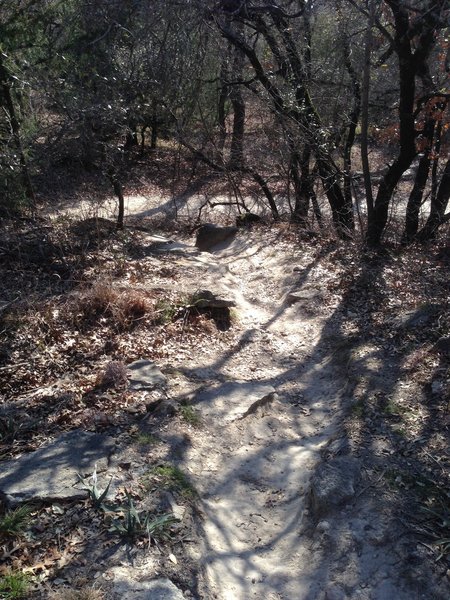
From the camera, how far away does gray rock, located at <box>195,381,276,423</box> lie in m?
5.86

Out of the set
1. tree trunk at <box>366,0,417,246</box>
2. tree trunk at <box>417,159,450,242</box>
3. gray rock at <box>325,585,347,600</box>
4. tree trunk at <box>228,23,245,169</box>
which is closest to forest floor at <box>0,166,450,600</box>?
gray rock at <box>325,585,347,600</box>

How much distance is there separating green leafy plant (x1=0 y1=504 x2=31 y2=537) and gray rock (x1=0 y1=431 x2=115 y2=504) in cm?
14

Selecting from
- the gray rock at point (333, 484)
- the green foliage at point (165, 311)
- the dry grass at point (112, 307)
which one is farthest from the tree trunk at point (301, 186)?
the gray rock at point (333, 484)

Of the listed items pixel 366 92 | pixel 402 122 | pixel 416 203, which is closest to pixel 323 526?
pixel 402 122

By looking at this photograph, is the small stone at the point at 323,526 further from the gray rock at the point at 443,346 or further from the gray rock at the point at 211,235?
the gray rock at the point at 211,235

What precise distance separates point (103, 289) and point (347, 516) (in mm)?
4571

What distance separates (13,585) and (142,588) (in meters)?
0.75

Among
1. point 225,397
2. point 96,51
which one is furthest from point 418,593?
point 96,51

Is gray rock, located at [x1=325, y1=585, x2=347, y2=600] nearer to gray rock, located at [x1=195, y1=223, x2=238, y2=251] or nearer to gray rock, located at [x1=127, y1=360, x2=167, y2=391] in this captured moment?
gray rock, located at [x1=127, y1=360, x2=167, y2=391]

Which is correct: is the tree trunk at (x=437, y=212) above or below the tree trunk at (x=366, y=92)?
below

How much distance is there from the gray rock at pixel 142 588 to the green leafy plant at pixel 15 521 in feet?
2.50

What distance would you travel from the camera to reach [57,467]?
456 centimetres

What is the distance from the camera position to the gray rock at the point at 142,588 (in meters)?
3.44

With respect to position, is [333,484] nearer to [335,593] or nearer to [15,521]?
[335,593]
